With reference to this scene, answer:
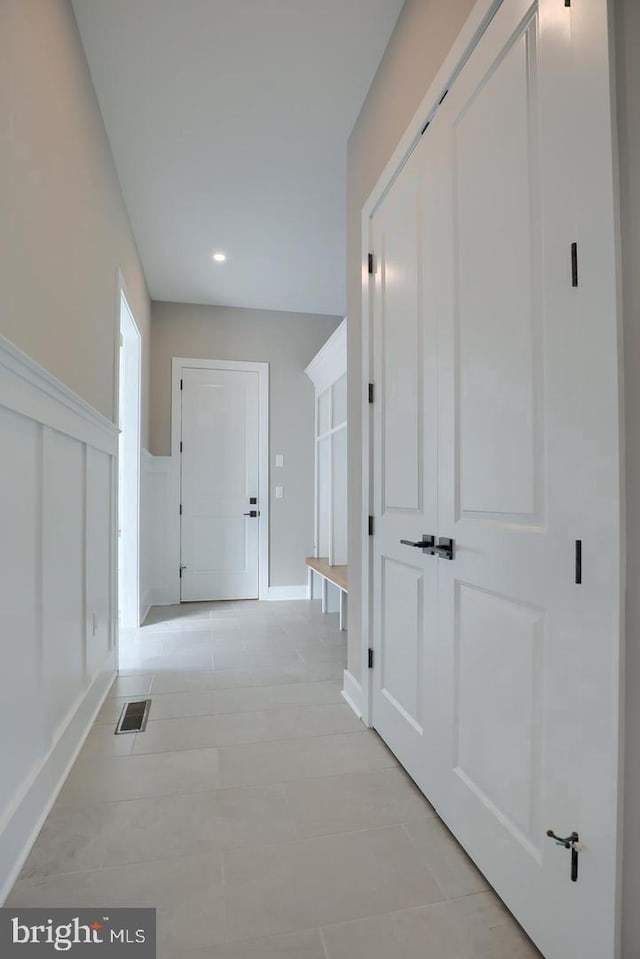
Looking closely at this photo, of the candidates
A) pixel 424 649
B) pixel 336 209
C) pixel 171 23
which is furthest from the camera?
pixel 336 209

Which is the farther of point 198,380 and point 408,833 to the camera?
point 198,380

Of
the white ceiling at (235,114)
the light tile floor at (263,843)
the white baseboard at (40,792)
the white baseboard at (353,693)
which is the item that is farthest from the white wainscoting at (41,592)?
the white ceiling at (235,114)

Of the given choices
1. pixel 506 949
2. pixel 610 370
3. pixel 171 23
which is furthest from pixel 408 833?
pixel 171 23

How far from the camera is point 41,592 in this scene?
1596 mm

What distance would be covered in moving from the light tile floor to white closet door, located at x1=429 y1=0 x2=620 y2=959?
0.56ft

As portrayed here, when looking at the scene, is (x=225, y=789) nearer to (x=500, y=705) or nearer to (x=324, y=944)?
(x=324, y=944)

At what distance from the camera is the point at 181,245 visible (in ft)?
12.0

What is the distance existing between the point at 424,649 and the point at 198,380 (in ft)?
12.1

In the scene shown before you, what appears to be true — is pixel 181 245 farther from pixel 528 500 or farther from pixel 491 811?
pixel 491 811

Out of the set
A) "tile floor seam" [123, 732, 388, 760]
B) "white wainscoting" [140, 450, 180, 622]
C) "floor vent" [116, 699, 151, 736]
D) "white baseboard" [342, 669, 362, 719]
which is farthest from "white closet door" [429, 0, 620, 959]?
"white wainscoting" [140, 450, 180, 622]

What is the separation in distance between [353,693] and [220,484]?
110 inches

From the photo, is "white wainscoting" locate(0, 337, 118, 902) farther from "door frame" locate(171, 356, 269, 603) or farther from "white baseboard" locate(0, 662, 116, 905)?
"door frame" locate(171, 356, 269, 603)

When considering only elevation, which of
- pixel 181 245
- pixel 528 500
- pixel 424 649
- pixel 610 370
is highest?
pixel 181 245

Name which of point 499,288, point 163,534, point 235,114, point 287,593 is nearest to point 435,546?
point 499,288
